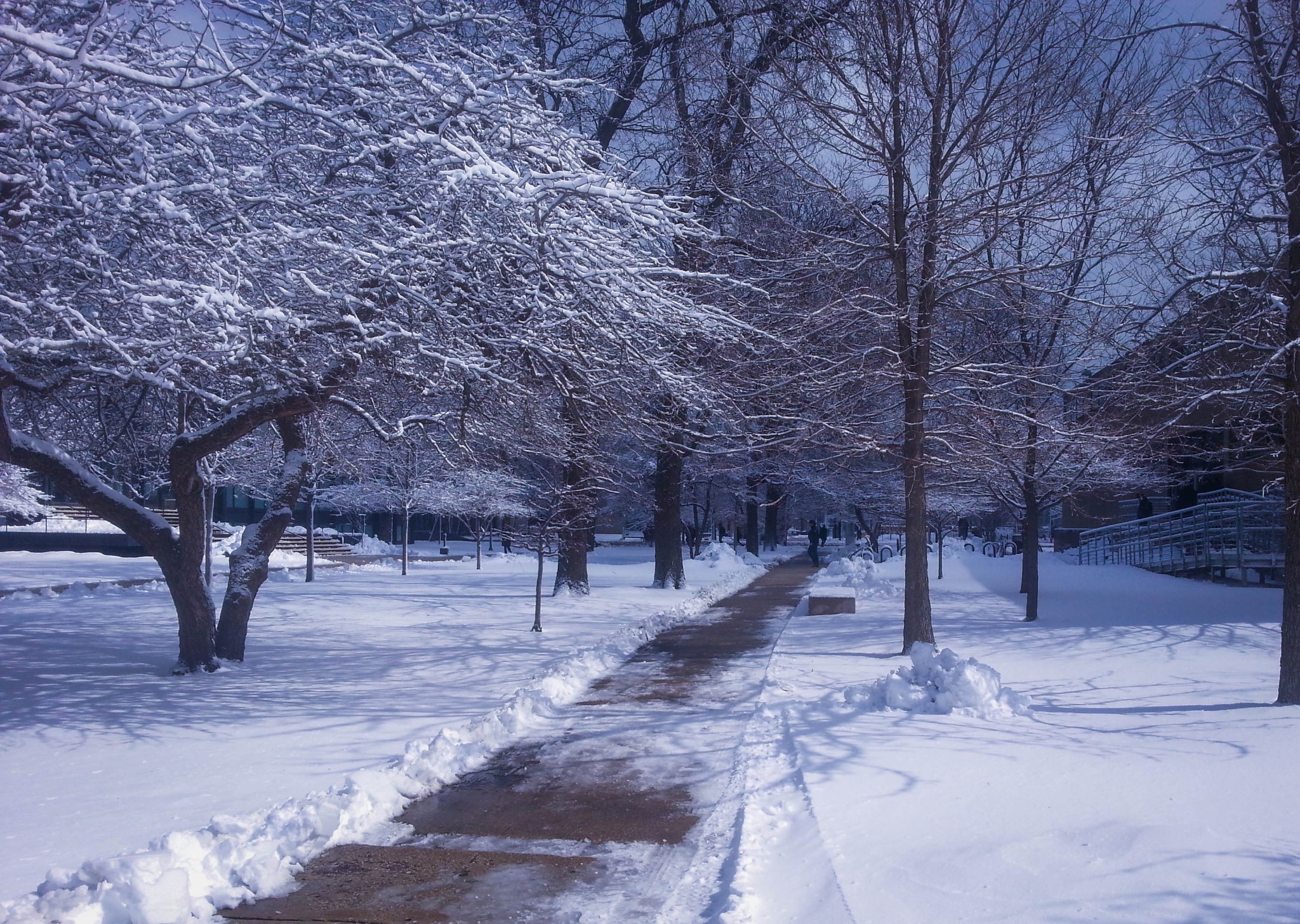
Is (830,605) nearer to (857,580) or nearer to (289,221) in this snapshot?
(857,580)

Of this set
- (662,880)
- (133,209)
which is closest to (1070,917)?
(662,880)

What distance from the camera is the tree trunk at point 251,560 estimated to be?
443 inches

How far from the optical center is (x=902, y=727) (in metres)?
8.08

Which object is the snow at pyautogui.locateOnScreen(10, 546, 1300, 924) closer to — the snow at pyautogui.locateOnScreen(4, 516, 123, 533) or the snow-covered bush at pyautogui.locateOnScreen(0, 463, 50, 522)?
the snow-covered bush at pyautogui.locateOnScreen(0, 463, 50, 522)

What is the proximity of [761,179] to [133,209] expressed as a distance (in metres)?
A: 8.02

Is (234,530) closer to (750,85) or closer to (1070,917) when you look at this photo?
(750,85)

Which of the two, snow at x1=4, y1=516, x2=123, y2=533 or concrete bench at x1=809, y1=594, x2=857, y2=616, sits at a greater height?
snow at x1=4, y1=516, x2=123, y2=533

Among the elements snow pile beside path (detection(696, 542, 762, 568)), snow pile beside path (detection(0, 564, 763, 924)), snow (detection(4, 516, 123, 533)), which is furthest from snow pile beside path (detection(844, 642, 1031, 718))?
snow (detection(4, 516, 123, 533))

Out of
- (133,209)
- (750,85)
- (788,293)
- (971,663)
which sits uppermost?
(750,85)

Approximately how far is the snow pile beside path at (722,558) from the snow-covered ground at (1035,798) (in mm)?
22070

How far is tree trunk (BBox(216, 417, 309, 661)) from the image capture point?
11242mm

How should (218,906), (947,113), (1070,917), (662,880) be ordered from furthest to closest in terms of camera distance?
(947,113)
(662,880)
(218,906)
(1070,917)

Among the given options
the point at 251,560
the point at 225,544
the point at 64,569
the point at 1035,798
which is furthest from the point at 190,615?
the point at 225,544

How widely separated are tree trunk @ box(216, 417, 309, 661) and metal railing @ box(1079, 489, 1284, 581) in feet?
46.0
